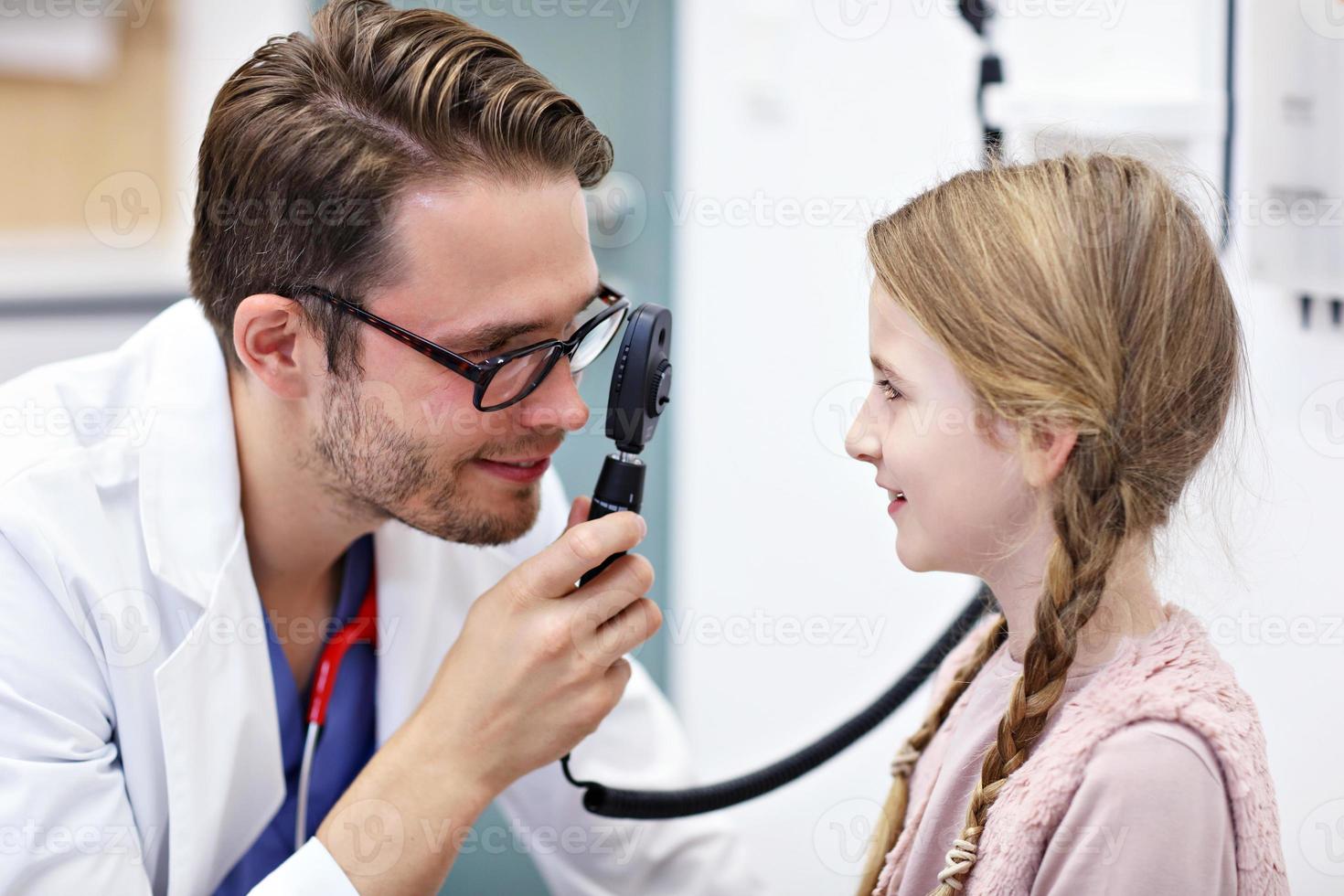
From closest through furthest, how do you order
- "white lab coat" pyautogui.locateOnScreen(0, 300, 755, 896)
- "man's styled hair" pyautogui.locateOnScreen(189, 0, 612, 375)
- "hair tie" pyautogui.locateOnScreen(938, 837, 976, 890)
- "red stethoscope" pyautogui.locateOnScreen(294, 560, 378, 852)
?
1. "hair tie" pyautogui.locateOnScreen(938, 837, 976, 890)
2. "white lab coat" pyautogui.locateOnScreen(0, 300, 755, 896)
3. "man's styled hair" pyautogui.locateOnScreen(189, 0, 612, 375)
4. "red stethoscope" pyautogui.locateOnScreen(294, 560, 378, 852)

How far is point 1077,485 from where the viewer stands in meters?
0.89

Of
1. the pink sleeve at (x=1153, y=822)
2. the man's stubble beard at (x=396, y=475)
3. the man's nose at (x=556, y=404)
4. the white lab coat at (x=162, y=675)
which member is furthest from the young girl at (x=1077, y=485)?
the white lab coat at (x=162, y=675)

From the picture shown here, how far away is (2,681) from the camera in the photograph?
1.06 m

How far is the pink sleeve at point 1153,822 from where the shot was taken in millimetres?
790

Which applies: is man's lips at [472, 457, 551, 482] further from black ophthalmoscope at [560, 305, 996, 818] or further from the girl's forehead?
the girl's forehead

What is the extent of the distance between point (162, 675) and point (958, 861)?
0.80 metres

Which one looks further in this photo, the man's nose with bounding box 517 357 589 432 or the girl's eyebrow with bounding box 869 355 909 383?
the man's nose with bounding box 517 357 589 432

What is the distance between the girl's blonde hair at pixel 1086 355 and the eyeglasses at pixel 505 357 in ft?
1.36

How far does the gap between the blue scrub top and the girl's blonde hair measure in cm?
81

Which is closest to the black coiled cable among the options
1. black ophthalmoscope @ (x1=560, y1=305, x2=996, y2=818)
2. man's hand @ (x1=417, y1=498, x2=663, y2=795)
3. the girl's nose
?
black ophthalmoscope @ (x1=560, y1=305, x2=996, y2=818)

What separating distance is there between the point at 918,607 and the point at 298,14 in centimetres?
149

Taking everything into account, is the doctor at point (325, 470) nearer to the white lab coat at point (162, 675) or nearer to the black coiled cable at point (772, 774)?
the white lab coat at point (162, 675)

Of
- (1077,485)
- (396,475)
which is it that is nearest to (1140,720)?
(1077,485)

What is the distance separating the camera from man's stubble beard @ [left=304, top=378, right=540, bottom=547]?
1.22 m
